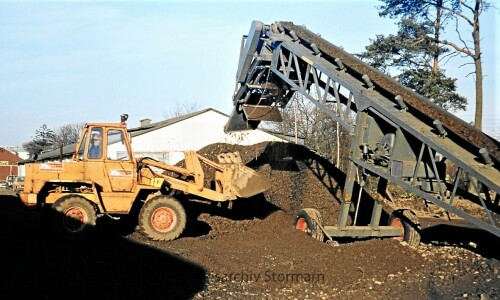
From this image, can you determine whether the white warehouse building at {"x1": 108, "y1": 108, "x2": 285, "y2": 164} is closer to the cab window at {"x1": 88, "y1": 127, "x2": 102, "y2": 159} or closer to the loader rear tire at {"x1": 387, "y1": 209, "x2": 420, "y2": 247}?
the loader rear tire at {"x1": 387, "y1": 209, "x2": 420, "y2": 247}

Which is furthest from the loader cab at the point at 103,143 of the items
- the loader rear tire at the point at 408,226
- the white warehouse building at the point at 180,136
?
the white warehouse building at the point at 180,136

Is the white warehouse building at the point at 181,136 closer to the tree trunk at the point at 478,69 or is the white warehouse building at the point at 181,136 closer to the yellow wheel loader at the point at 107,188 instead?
the tree trunk at the point at 478,69

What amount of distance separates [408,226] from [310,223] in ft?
6.96

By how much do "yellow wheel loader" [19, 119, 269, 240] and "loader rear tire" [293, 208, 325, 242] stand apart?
114 cm

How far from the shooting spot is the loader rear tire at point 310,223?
35.0 ft

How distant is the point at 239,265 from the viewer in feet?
29.1

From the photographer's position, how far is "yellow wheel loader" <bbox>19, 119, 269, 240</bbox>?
1060cm

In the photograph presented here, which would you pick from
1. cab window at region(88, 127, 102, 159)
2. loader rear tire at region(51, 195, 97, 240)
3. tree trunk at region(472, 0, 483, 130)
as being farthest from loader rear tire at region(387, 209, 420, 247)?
tree trunk at region(472, 0, 483, 130)

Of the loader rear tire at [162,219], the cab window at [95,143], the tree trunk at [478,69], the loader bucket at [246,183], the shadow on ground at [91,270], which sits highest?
the tree trunk at [478,69]

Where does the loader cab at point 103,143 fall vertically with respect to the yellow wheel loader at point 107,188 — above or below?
above

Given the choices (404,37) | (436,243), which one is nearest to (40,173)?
(436,243)

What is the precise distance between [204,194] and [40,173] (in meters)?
3.50

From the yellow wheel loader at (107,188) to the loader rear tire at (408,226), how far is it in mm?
3011

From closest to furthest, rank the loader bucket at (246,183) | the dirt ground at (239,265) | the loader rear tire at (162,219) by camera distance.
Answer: the dirt ground at (239,265) < the loader rear tire at (162,219) < the loader bucket at (246,183)
